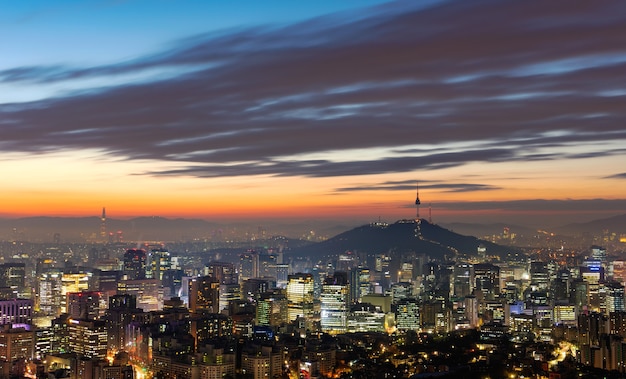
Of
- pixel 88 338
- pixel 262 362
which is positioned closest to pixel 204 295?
pixel 88 338

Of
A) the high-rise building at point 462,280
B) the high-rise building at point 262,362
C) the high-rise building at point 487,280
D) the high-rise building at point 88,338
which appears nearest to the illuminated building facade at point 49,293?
the high-rise building at point 88,338

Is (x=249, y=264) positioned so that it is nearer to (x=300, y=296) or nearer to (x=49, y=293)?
(x=300, y=296)

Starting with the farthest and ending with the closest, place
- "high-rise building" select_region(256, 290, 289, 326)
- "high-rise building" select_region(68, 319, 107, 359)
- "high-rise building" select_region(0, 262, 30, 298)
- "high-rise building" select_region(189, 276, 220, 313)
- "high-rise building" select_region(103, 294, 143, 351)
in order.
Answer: "high-rise building" select_region(0, 262, 30, 298) < "high-rise building" select_region(189, 276, 220, 313) < "high-rise building" select_region(256, 290, 289, 326) < "high-rise building" select_region(103, 294, 143, 351) < "high-rise building" select_region(68, 319, 107, 359)

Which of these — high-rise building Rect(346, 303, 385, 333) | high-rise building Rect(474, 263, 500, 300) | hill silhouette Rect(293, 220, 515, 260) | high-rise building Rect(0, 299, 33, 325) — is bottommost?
high-rise building Rect(346, 303, 385, 333)

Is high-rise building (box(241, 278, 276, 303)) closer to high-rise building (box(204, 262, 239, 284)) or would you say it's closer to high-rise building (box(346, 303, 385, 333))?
high-rise building (box(204, 262, 239, 284))

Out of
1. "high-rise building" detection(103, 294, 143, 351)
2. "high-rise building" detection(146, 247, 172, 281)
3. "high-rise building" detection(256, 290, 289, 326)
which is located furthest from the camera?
"high-rise building" detection(146, 247, 172, 281)

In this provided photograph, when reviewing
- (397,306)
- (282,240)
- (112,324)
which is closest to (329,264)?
(282,240)

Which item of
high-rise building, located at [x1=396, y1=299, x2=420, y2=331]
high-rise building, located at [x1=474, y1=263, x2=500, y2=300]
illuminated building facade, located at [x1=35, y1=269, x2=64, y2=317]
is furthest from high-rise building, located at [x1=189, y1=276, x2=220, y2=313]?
high-rise building, located at [x1=474, y1=263, x2=500, y2=300]
